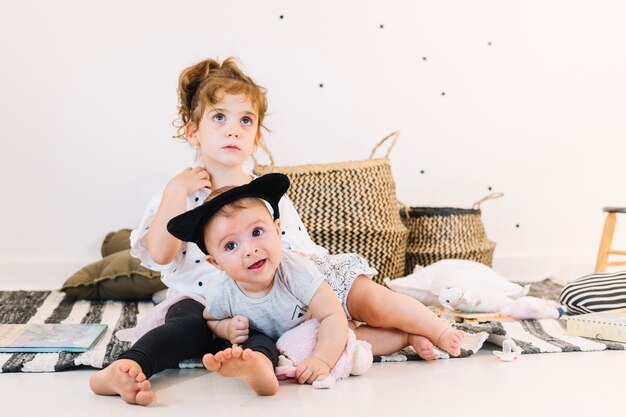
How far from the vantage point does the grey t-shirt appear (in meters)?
1.34

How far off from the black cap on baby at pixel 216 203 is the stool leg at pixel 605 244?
5.58ft

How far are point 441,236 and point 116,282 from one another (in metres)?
1.07

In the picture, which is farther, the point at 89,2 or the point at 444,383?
Result: the point at 89,2

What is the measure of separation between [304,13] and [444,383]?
71.3 inches

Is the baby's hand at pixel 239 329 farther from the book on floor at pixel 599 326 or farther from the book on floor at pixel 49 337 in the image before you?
the book on floor at pixel 599 326

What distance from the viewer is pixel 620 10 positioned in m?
3.06

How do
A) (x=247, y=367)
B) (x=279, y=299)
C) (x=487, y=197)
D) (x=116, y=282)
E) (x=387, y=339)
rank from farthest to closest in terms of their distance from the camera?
(x=487, y=197) → (x=116, y=282) → (x=387, y=339) → (x=279, y=299) → (x=247, y=367)

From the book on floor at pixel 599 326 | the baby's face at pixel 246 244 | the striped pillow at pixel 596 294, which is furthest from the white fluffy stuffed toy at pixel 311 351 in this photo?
the striped pillow at pixel 596 294

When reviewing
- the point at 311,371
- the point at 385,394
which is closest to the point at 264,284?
the point at 311,371

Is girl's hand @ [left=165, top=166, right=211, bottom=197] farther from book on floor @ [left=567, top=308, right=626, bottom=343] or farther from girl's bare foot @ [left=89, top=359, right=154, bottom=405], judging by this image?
book on floor @ [left=567, top=308, right=626, bottom=343]

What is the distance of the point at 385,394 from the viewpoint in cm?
123

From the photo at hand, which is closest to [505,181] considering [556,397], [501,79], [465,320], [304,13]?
[501,79]

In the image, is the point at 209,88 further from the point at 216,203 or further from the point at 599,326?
the point at 599,326

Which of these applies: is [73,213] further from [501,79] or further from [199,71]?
[501,79]
